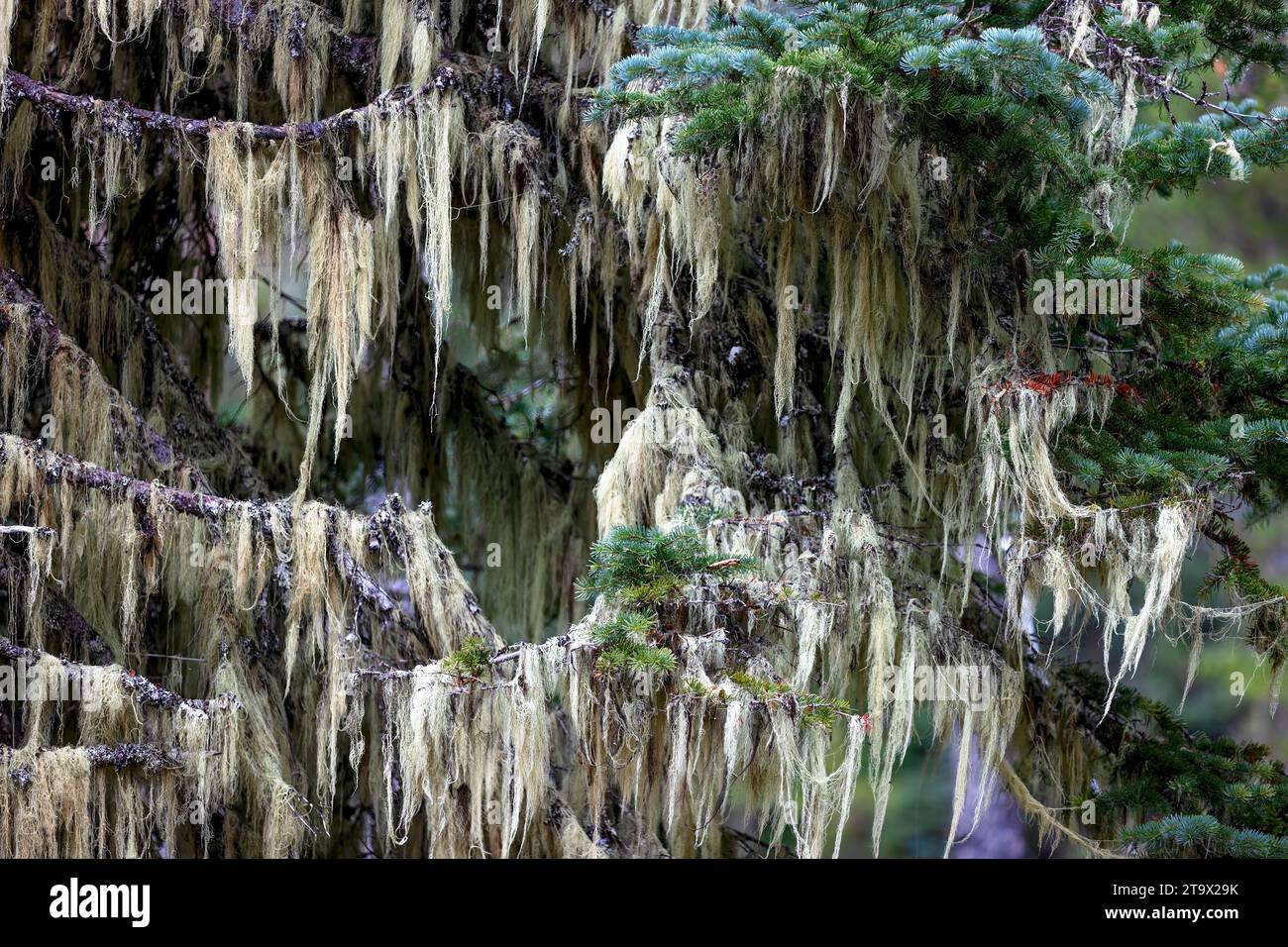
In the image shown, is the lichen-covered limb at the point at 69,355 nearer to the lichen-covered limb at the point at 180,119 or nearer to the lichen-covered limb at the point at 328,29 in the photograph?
the lichen-covered limb at the point at 180,119

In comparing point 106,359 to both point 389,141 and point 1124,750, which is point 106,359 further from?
point 1124,750

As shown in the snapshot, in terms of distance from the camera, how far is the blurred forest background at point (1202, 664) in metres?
9.38

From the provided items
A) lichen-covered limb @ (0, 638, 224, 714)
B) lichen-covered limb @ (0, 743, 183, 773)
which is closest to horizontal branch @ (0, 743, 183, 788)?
lichen-covered limb @ (0, 743, 183, 773)

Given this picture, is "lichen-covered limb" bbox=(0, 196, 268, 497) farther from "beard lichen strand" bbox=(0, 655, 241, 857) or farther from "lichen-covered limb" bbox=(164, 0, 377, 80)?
"beard lichen strand" bbox=(0, 655, 241, 857)

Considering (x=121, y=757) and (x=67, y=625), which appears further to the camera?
(x=67, y=625)

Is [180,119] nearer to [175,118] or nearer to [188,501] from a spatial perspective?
[175,118]

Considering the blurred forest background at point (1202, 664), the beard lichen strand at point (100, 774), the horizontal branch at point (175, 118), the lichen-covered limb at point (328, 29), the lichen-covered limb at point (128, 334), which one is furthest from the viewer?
the blurred forest background at point (1202, 664)

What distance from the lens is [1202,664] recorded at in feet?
31.1

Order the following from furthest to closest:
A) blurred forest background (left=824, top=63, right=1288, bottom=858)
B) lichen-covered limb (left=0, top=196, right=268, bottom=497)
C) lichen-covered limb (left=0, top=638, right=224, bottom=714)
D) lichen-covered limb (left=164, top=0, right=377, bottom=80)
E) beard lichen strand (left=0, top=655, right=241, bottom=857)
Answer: blurred forest background (left=824, top=63, right=1288, bottom=858)
lichen-covered limb (left=0, top=196, right=268, bottom=497)
lichen-covered limb (left=164, top=0, right=377, bottom=80)
lichen-covered limb (left=0, top=638, right=224, bottom=714)
beard lichen strand (left=0, top=655, right=241, bottom=857)

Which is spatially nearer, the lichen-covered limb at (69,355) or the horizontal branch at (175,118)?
the lichen-covered limb at (69,355)

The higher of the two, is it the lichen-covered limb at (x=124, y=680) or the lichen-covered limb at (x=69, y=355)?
the lichen-covered limb at (x=69, y=355)

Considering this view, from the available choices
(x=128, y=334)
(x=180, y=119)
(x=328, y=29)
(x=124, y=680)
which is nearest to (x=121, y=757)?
(x=124, y=680)

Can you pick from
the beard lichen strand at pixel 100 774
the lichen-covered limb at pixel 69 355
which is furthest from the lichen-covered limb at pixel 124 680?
the lichen-covered limb at pixel 69 355

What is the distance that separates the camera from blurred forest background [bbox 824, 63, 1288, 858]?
369 inches
